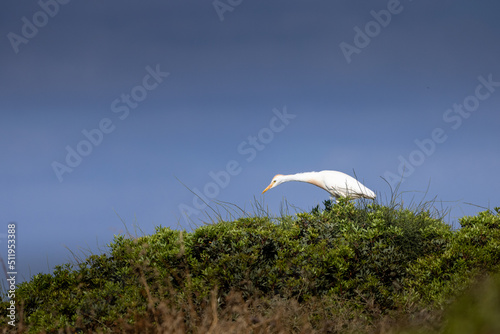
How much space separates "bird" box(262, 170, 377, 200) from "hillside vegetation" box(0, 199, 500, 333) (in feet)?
6.16

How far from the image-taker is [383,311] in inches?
241

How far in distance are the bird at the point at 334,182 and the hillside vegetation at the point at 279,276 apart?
6.16ft

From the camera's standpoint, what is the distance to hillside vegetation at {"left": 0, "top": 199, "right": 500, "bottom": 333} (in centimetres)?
564

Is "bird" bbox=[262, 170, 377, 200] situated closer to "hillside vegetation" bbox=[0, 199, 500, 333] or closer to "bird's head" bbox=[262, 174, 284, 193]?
"bird's head" bbox=[262, 174, 284, 193]

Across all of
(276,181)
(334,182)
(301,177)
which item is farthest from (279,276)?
(276,181)

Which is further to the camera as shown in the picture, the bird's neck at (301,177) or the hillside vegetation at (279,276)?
the bird's neck at (301,177)

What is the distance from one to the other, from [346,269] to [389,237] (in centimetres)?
105

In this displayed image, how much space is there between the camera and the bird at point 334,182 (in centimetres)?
888

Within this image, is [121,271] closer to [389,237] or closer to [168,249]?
[168,249]

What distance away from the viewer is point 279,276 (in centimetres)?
609

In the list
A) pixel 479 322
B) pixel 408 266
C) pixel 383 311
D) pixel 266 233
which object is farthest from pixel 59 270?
pixel 479 322

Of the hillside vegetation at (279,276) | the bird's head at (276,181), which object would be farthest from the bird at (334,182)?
the hillside vegetation at (279,276)

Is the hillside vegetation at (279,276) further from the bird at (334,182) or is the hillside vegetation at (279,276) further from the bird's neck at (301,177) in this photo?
the bird's neck at (301,177)

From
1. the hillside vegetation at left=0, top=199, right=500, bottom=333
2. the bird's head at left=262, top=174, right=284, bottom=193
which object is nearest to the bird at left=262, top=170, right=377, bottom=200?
the bird's head at left=262, top=174, right=284, bottom=193
